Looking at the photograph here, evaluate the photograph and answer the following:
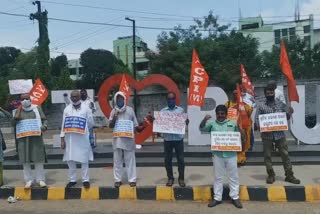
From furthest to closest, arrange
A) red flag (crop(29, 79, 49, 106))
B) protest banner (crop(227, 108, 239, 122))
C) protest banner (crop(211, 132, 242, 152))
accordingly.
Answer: red flag (crop(29, 79, 49, 106))
protest banner (crop(227, 108, 239, 122))
protest banner (crop(211, 132, 242, 152))

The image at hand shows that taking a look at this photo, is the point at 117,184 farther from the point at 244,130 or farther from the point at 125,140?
the point at 244,130

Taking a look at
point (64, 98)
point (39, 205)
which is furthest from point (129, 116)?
point (64, 98)

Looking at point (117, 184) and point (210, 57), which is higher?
point (210, 57)

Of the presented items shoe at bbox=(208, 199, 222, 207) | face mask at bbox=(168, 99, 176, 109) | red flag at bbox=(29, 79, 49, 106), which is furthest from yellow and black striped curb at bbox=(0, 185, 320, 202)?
red flag at bbox=(29, 79, 49, 106)

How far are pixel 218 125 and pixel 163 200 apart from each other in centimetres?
174

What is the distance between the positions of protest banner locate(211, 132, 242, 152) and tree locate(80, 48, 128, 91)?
4634cm

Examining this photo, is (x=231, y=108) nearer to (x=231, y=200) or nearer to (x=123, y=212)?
(x=231, y=200)

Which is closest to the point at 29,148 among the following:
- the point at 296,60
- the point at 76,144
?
the point at 76,144

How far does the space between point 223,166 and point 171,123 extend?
1318mm

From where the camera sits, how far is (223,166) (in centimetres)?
820

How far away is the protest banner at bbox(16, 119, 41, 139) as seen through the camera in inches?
361

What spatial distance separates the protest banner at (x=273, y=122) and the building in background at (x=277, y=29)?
54171 millimetres

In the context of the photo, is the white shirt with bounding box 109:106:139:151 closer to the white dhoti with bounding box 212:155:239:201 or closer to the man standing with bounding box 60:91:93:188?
the man standing with bounding box 60:91:93:188

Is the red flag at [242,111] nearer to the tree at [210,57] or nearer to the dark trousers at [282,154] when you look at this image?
the dark trousers at [282,154]
